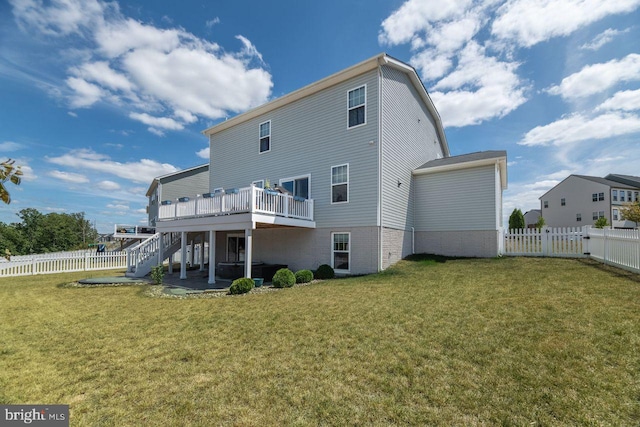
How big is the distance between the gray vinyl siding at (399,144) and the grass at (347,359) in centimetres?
558

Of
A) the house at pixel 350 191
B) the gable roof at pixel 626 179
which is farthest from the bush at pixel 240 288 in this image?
the gable roof at pixel 626 179

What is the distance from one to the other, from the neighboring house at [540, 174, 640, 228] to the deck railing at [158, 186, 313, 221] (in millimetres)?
39515

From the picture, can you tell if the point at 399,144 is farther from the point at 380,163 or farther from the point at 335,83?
the point at 335,83

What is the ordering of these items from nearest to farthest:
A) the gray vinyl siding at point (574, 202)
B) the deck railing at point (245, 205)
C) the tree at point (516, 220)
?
the deck railing at point (245, 205) < the tree at point (516, 220) < the gray vinyl siding at point (574, 202)

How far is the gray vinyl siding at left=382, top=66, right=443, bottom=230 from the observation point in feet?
38.9

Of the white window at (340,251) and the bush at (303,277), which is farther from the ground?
the white window at (340,251)

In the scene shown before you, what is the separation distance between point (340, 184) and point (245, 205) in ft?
13.5

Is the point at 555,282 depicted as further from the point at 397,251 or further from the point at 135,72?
the point at 135,72

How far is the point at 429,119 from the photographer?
17.9 metres

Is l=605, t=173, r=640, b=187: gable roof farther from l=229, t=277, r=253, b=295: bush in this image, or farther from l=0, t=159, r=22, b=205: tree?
l=0, t=159, r=22, b=205: tree

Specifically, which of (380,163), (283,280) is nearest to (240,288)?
(283,280)

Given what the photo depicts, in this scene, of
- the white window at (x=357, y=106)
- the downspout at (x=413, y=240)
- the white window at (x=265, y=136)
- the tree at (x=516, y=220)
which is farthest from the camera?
the tree at (x=516, y=220)
